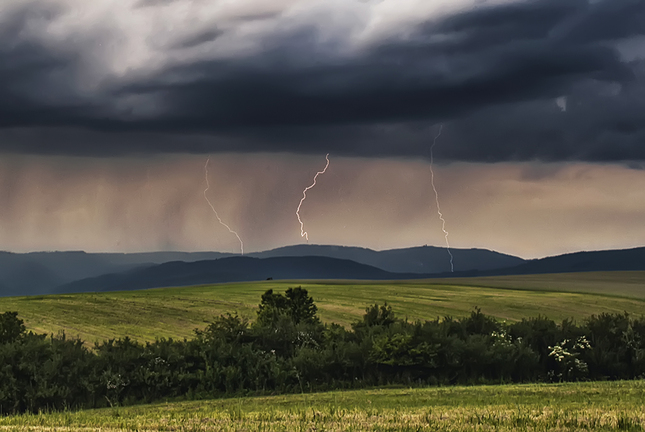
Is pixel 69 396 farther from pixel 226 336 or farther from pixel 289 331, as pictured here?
pixel 289 331

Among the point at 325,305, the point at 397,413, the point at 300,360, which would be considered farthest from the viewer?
the point at 325,305

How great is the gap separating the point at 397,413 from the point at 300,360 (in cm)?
1052

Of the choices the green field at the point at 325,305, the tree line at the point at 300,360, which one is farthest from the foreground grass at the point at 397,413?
the green field at the point at 325,305

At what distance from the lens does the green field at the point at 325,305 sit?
5725cm

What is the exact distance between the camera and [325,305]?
74.8 m

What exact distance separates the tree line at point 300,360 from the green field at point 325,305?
73.9 feet

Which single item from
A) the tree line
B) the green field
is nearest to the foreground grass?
the tree line

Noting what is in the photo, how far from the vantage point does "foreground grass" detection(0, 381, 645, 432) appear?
14.2 m

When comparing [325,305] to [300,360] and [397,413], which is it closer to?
[300,360]

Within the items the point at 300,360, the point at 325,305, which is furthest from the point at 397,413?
the point at 325,305

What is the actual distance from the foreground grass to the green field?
30.5 m

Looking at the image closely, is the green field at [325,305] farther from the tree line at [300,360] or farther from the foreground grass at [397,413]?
the foreground grass at [397,413]

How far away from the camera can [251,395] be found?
24844 millimetres

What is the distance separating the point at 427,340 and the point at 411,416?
12555 mm
